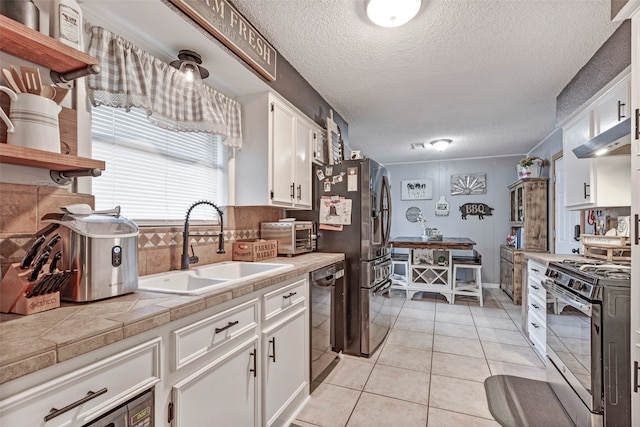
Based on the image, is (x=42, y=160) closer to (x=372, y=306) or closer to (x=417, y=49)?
(x=417, y=49)

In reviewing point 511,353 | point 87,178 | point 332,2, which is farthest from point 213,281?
point 511,353

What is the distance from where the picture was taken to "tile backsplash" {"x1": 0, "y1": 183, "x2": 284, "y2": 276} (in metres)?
1.06

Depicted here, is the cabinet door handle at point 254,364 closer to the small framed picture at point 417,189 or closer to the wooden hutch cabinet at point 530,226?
the wooden hutch cabinet at point 530,226

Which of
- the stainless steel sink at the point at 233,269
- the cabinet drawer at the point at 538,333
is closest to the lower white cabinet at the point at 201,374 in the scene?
the stainless steel sink at the point at 233,269

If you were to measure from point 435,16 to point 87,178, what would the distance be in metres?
2.18

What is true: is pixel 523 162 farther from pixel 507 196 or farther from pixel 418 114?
pixel 418 114

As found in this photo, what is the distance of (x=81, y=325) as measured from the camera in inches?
33.1

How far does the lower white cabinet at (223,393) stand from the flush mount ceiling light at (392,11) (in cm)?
200

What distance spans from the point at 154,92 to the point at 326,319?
6.38ft

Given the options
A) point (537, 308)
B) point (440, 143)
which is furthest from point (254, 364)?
point (440, 143)

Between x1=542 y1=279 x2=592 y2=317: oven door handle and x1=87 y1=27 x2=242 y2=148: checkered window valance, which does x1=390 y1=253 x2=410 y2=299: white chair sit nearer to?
x1=542 y1=279 x2=592 y2=317: oven door handle

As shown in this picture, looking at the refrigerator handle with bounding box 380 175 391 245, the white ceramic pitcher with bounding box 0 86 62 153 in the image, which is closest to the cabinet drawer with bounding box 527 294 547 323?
the refrigerator handle with bounding box 380 175 391 245

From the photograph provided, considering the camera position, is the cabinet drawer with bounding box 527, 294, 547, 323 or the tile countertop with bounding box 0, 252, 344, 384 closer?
the tile countertop with bounding box 0, 252, 344, 384

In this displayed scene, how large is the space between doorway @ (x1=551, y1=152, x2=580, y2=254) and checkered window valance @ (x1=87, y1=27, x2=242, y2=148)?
418cm
